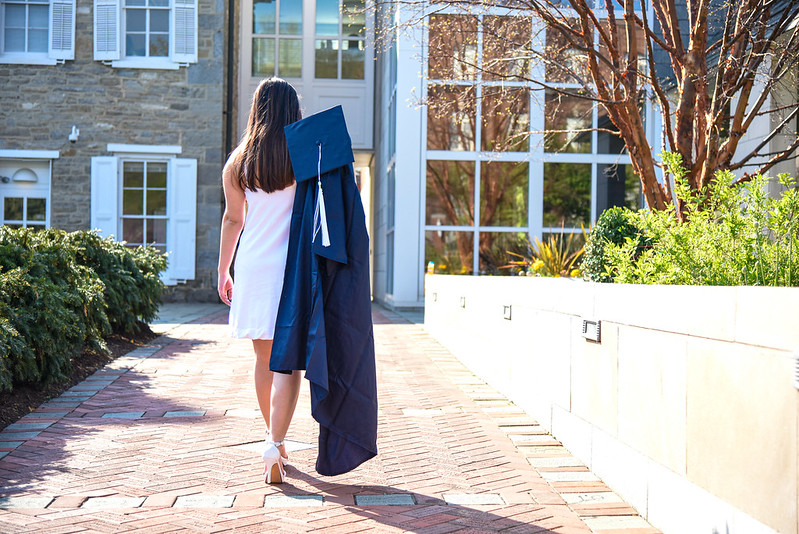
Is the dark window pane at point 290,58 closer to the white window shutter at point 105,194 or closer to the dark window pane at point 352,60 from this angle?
the dark window pane at point 352,60

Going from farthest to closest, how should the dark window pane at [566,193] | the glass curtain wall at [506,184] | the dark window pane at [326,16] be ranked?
the dark window pane at [326,16] → the dark window pane at [566,193] → the glass curtain wall at [506,184]

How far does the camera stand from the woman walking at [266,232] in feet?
11.4

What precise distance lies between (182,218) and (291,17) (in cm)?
512

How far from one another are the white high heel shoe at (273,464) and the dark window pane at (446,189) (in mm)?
10654

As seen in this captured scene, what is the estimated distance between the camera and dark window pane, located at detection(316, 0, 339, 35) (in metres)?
17.9

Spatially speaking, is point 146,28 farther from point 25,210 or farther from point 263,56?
point 25,210

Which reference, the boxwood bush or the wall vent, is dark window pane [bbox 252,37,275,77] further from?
the wall vent

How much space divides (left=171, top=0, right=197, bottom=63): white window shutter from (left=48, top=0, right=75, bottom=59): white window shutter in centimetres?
191

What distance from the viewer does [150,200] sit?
1636cm

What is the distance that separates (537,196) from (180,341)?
23.5ft

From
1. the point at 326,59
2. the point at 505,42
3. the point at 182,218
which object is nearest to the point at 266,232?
the point at 505,42

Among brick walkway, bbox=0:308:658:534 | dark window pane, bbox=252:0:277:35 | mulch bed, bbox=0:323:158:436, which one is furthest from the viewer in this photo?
dark window pane, bbox=252:0:277:35

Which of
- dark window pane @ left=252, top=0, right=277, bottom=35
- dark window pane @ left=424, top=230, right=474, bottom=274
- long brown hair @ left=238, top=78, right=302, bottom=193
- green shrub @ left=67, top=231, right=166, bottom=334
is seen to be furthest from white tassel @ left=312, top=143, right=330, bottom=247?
dark window pane @ left=252, top=0, right=277, bottom=35

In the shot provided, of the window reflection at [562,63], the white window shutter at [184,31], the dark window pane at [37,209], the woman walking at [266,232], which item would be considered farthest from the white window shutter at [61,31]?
the woman walking at [266,232]
